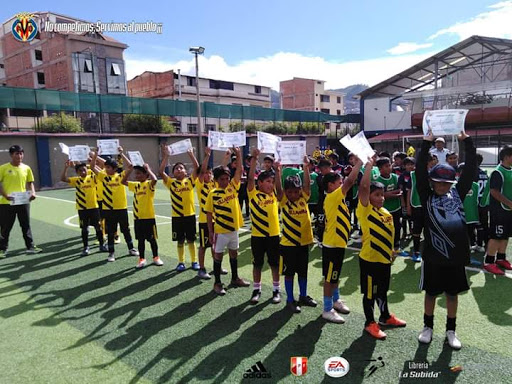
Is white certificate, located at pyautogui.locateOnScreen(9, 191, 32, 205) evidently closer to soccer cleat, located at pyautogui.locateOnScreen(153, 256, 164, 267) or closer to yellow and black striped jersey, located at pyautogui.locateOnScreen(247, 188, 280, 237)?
soccer cleat, located at pyautogui.locateOnScreen(153, 256, 164, 267)

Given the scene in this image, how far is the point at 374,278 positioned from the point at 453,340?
932 millimetres

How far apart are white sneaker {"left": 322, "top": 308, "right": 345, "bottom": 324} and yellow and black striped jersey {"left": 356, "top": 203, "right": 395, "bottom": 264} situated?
0.84m

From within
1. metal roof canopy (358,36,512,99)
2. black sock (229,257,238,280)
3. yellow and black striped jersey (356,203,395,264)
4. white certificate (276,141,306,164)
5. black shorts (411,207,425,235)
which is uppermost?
metal roof canopy (358,36,512,99)

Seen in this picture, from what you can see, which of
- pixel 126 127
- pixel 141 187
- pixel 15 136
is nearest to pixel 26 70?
pixel 126 127

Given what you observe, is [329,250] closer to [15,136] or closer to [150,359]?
[150,359]

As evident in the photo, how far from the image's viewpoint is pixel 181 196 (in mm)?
6516

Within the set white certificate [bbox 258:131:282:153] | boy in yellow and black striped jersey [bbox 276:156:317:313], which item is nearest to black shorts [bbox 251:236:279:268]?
boy in yellow and black striped jersey [bbox 276:156:317:313]

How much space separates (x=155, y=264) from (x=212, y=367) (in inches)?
144

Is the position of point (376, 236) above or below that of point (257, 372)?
above

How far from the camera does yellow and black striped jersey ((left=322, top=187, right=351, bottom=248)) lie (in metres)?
4.47

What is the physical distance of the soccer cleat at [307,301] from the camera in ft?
16.3

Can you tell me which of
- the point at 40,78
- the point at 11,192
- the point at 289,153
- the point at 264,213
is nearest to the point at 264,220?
the point at 264,213

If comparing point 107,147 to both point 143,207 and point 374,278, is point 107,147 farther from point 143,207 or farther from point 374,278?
point 374,278

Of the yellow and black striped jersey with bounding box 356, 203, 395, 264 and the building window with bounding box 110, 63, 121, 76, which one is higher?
the building window with bounding box 110, 63, 121, 76
